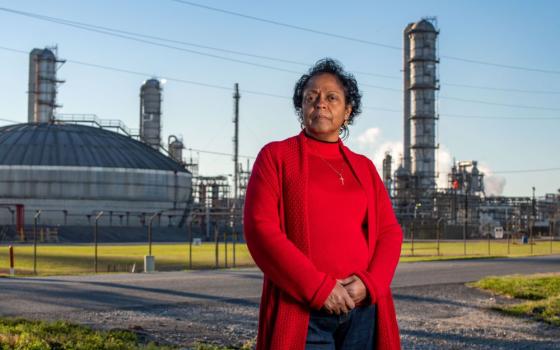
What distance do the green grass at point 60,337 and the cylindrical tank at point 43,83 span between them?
272 feet

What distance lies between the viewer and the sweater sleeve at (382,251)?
3844 mm

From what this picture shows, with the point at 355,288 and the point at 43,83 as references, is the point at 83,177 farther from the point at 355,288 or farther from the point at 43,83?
the point at 355,288

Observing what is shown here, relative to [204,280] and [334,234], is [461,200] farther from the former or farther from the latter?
[334,234]

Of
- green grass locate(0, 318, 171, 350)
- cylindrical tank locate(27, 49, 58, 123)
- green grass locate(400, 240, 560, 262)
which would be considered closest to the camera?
green grass locate(0, 318, 171, 350)

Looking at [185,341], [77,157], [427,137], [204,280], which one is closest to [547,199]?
[427,137]

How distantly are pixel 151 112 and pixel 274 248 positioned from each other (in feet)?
305

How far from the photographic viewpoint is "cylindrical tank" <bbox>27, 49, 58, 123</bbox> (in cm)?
8931

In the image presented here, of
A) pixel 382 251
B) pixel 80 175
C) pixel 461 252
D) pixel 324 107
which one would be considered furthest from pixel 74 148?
pixel 382 251

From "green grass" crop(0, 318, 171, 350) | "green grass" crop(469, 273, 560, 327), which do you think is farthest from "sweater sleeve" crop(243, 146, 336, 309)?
"green grass" crop(469, 273, 560, 327)

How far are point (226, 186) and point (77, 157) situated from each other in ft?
60.2

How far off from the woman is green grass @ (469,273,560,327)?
7842mm

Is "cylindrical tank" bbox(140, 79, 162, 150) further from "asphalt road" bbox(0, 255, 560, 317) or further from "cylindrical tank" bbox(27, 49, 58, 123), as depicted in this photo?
"asphalt road" bbox(0, 255, 560, 317)

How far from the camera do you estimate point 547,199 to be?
348 ft

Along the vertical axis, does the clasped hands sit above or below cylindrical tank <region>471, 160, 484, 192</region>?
below
